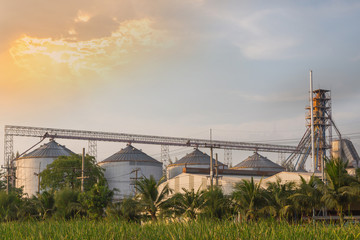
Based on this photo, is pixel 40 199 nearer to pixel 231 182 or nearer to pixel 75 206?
pixel 75 206

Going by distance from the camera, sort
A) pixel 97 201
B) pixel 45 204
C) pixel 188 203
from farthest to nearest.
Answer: pixel 45 204
pixel 97 201
pixel 188 203

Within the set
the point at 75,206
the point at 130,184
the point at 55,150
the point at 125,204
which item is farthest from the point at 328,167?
the point at 55,150

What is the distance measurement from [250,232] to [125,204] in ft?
76.4

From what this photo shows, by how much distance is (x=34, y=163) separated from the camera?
96.1m

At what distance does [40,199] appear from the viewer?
50.4 metres

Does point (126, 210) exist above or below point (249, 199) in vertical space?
below

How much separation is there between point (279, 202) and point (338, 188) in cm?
470

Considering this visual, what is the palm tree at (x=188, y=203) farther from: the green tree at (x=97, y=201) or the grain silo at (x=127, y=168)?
the grain silo at (x=127, y=168)

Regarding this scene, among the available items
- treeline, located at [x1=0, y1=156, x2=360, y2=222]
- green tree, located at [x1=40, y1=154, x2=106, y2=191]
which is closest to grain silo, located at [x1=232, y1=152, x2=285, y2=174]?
green tree, located at [x1=40, y1=154, x2=106, y2=191]

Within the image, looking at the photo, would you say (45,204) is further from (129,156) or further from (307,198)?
(129,156)

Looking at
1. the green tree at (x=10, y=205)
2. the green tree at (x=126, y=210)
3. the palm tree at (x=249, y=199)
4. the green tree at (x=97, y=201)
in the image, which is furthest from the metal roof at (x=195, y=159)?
the palm tree at (x=249, y=199)

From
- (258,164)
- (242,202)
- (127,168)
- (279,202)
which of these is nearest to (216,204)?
(242,202)

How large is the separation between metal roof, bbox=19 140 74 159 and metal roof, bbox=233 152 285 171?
41199 millimetres

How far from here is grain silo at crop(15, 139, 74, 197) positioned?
9500 cm
